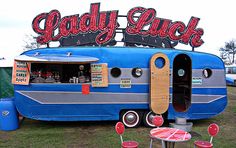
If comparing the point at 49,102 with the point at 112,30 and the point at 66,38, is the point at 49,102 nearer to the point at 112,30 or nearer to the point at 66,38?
the point at 66,38

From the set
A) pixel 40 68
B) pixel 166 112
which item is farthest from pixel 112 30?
pixel 166 112

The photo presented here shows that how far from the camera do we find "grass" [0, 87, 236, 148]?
6.72 m

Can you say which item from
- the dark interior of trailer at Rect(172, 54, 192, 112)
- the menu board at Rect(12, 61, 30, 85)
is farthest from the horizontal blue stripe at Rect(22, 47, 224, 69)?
the dark interior of trailer at Rect(172, 54, 192, 112)

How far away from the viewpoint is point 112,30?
8930 millimetres

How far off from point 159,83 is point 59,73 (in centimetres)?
349

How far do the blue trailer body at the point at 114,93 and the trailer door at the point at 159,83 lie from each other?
182 millimetres

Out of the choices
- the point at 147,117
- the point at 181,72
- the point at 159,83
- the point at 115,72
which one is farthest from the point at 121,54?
the point at 181,72

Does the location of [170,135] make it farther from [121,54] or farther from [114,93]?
[121,54]

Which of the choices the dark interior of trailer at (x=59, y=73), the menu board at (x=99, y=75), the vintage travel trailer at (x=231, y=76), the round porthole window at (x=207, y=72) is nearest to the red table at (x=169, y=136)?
the menu board at (x=99, y=75)

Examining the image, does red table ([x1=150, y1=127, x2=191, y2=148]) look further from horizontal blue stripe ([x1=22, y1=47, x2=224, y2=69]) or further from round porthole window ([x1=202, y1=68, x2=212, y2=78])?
round porthole window ([x1=202, y1=68, x2=212, y2=78])

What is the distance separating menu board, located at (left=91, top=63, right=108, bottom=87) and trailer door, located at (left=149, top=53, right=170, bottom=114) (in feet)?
5.05

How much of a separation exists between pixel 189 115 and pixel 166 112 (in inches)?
32.6

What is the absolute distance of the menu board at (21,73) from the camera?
308 inches

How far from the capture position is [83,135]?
7.59 metres
